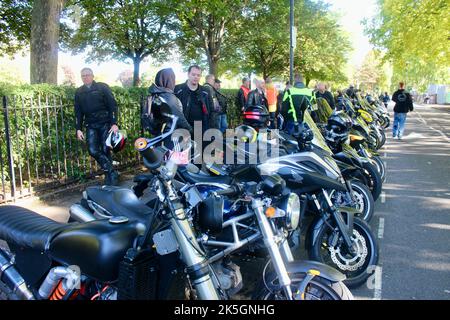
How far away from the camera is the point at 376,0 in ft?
88.2

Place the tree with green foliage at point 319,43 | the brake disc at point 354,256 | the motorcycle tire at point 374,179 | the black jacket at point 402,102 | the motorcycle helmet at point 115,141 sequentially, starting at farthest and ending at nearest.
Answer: the tree with green foliage at point 319,43 → the black jacket at point 402,102 → the motorcycle tire at point 374,179 → the brake disc at point 354,256 → the motorcycle helmet at point 115,141

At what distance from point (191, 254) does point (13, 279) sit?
1.15m

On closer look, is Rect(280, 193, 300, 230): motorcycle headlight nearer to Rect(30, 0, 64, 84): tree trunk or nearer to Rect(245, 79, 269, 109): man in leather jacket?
Rect(245, 79, 269, 109): man in leather jacket

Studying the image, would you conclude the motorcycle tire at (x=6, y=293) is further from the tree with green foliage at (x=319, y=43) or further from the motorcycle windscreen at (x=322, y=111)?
the tree with green foliage at (x=319, y=43)

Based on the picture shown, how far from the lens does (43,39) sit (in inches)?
336

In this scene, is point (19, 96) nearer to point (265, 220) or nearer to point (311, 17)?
point (265, 220)

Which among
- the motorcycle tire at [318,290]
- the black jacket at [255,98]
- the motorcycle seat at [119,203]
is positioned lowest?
the motorcycle tire at [318,290]

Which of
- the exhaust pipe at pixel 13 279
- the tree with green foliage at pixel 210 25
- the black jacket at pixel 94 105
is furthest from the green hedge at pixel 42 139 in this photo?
the tree with green foliage at pixel 210 25

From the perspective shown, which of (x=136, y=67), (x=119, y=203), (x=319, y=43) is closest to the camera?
(x=119, y=203)

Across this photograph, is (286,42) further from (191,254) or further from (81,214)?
(191,254)

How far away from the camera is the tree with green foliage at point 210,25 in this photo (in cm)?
1419

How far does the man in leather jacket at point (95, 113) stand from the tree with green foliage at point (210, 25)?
8.22 meters

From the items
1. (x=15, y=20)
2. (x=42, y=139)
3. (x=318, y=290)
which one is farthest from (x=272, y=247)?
(x=15, y=20)
